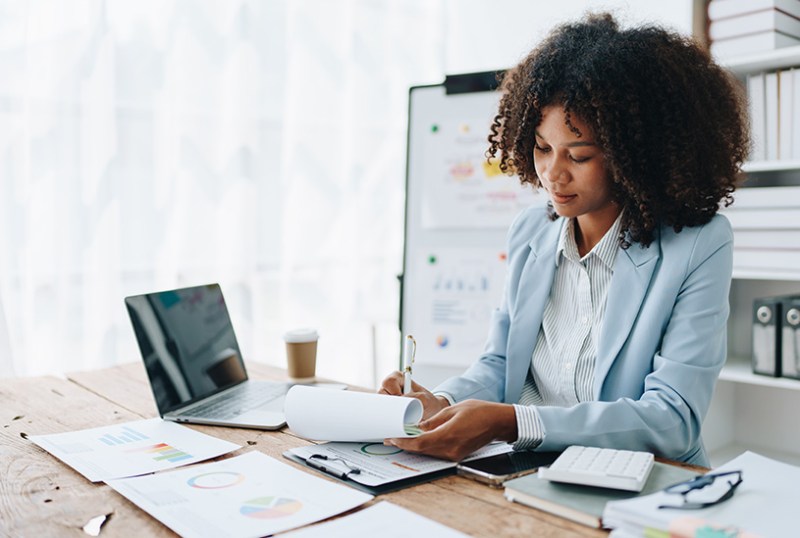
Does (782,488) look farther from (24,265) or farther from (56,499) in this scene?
(24,265)

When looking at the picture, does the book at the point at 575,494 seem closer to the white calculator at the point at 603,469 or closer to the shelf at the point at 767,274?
the white calculator at the point at 603,469

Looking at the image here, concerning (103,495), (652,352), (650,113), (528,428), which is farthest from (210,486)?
(650,113)

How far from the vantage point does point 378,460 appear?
3.48 feet

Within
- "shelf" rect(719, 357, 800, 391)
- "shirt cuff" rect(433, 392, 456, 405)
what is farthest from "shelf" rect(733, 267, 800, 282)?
"shirt cuff" rect(433, 392, 456, 405)

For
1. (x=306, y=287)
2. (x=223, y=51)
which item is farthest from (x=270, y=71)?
(x=306, y=287)

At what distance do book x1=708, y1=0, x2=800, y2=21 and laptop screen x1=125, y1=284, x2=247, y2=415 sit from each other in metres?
1.86

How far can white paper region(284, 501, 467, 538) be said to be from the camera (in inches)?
32.0

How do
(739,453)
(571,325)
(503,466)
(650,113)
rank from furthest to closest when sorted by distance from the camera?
(739,453)
(571,325)
(650,113)
(503,466)

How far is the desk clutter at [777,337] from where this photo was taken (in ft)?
7.19

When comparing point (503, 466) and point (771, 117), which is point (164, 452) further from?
point (771, 117)

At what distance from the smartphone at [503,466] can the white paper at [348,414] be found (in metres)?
0.10

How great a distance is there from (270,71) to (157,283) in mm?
952

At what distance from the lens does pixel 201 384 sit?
142 centimetres

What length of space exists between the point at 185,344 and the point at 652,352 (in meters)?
0.88
